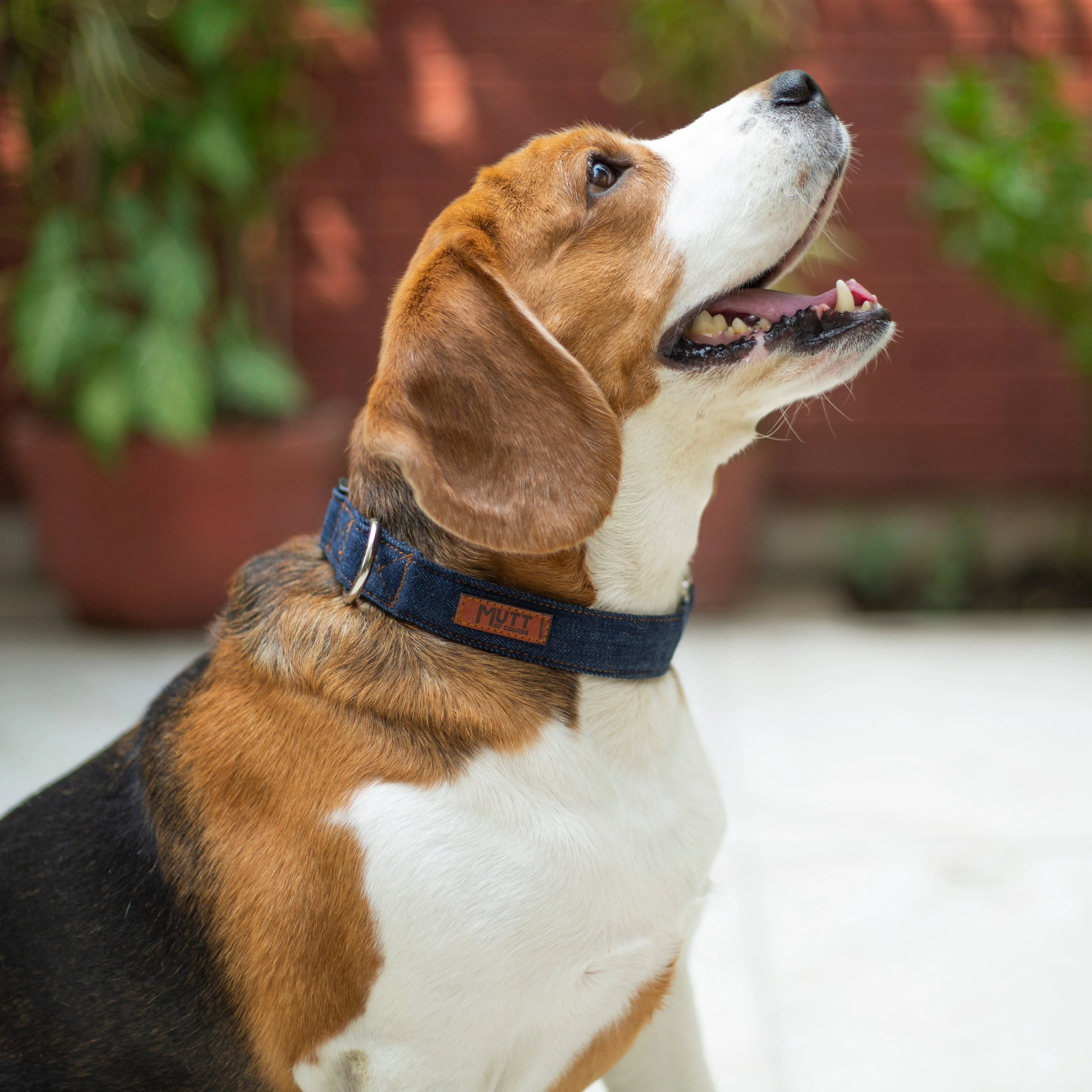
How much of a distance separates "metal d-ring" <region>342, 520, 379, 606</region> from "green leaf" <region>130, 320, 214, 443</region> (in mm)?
2692

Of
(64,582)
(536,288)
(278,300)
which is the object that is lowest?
(64,582)

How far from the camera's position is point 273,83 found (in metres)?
Answer: 4.56

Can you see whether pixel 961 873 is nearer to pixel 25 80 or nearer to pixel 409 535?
pixel 409 535

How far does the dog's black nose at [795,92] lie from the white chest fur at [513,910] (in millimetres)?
880

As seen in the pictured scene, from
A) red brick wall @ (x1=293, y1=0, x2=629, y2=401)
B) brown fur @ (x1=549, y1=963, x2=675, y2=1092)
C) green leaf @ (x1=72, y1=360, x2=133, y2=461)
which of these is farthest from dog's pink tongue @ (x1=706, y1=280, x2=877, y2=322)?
red brick wall @ (x1=293, y1=0, x2=629, y2=401)

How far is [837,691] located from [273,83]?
307 cm

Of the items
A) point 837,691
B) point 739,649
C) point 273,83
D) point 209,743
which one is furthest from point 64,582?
point 209,743

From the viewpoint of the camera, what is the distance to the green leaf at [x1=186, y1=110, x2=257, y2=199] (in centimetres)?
429

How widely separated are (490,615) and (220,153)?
11.0 ft

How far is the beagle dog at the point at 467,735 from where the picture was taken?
4.64 ft

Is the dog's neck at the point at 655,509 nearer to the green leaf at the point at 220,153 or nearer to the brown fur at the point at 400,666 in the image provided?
the brown fur at the point at 400,666

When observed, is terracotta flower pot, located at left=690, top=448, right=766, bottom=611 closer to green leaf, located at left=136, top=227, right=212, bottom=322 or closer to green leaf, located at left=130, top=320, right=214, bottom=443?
green leaf, located at left=130, top=320, right=214, bottom=443

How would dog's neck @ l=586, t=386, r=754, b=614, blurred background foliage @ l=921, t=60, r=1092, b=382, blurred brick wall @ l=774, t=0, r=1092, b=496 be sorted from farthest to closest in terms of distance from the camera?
blurred brick wall @ l=774, t=0, r=1092, b=496 < blurred background foliage @ l=921, t=60, r=1092, b=382 < dog's neck @ l=586, t=386, r=754, b=614

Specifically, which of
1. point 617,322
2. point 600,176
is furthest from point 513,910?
point 600,176
